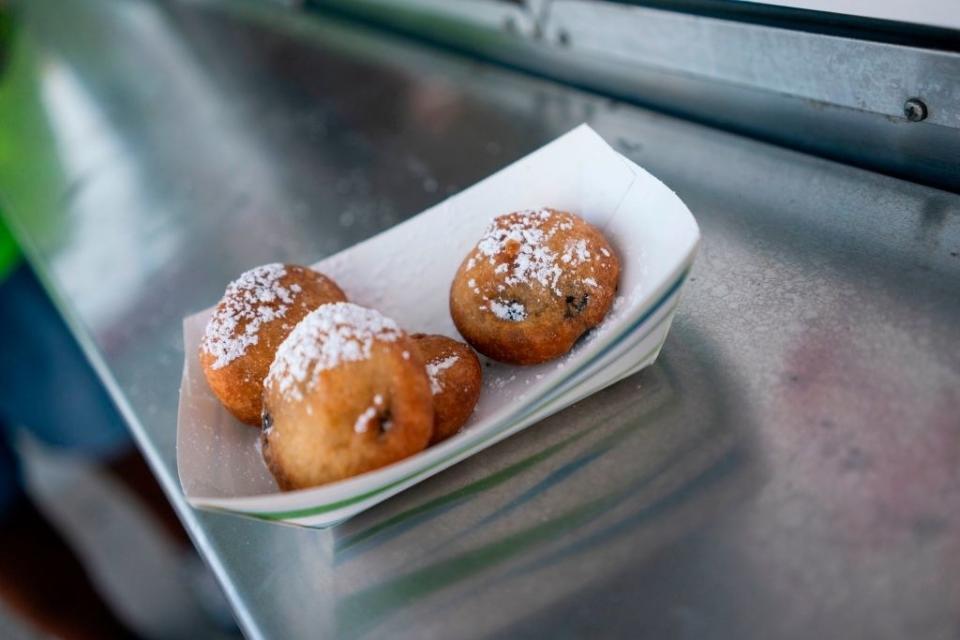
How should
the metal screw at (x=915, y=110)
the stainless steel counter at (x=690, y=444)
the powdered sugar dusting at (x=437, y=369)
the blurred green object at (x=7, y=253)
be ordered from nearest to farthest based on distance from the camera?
the stainless steel counter at (x=690, y=444) → the powdered sugar dusting at (x=437, y=369) → the metal screw at (x=915, y=110) → the blurred green object at (x=7, y=253)

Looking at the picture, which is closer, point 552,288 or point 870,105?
point 552,288

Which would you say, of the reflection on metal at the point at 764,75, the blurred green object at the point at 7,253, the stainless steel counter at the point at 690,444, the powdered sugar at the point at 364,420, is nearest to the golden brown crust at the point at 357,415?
the powdered sugar at the point at 364,420

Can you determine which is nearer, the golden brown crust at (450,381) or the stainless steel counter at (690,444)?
the stainless steel counter at (690,444)

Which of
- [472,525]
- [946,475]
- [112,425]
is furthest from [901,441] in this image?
A: [112,425]

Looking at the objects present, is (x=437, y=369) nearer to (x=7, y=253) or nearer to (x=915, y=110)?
(x=915, y=110)

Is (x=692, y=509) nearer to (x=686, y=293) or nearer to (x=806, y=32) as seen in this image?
(x=686, y=293)

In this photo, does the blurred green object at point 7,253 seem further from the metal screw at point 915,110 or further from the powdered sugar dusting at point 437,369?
the metal screw at point 915,110

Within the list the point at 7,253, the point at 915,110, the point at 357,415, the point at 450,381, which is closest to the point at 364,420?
the point at 357,415
